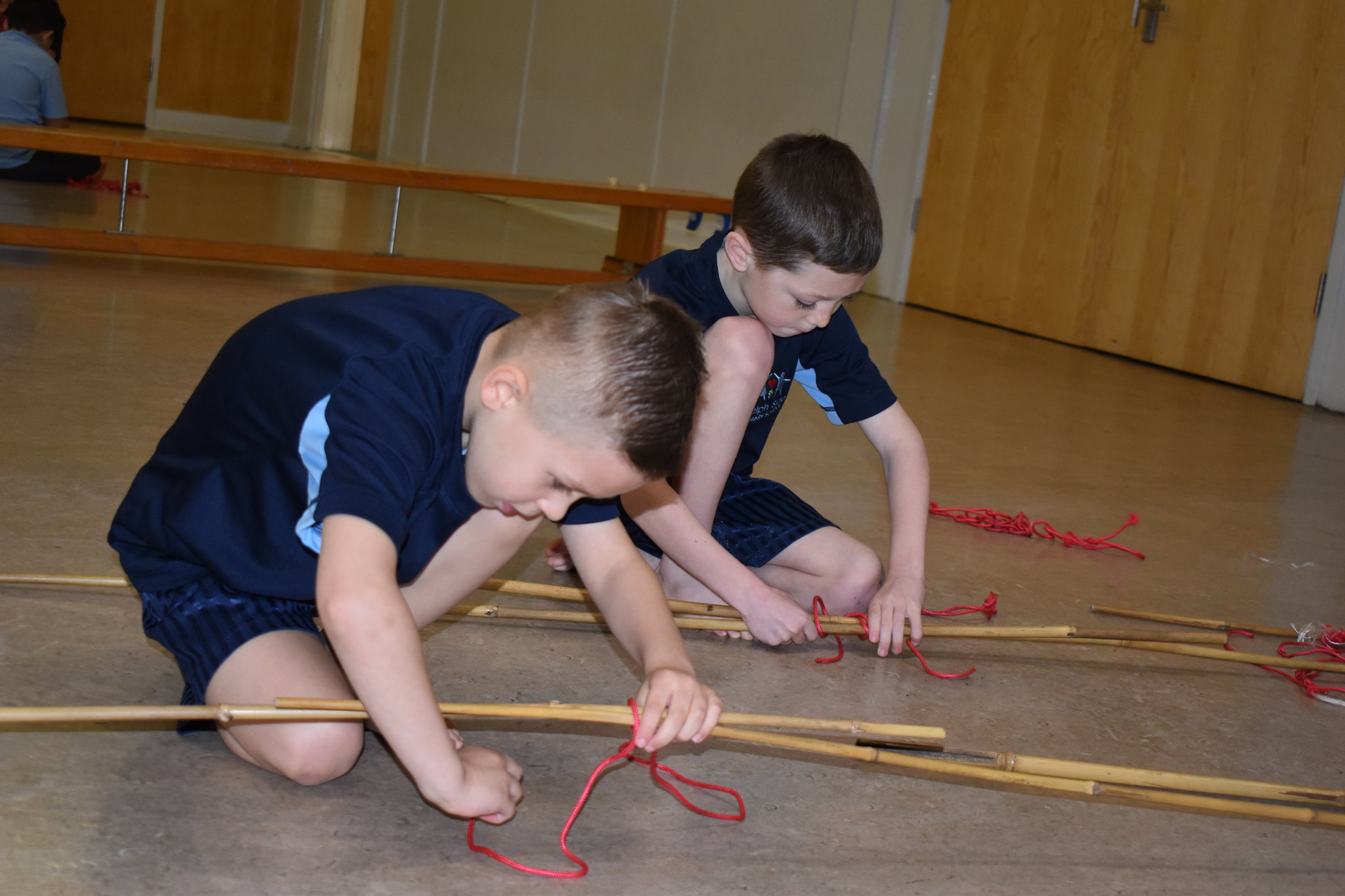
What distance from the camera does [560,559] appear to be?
1741mm

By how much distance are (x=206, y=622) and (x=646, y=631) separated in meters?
0.41

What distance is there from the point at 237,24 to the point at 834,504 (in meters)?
8.89

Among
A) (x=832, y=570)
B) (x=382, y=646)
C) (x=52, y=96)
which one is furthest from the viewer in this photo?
(x=52, y=96)

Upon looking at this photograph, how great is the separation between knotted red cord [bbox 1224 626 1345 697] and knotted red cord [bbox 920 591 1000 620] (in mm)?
297

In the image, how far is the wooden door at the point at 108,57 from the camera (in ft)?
29.2

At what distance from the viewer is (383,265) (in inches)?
157

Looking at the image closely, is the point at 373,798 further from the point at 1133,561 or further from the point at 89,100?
the point at 89,100

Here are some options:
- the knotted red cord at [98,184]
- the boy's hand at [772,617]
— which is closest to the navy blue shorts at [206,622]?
the boy's hand at [772,617]

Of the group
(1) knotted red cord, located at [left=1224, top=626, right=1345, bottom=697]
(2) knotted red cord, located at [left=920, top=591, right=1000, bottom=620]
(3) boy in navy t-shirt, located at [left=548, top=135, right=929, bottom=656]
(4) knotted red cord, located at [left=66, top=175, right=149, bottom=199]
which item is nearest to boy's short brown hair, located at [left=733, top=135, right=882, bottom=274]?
(3) boy in navy t-shirt, located at [left=548, top=135, right=929, bottom=656]

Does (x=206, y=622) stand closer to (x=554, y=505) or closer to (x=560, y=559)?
(x=554, y=505)

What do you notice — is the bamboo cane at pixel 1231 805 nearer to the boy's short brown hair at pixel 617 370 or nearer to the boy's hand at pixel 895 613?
the boy's hand at pixel 895 613

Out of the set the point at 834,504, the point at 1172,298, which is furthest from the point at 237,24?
the point at 834,504

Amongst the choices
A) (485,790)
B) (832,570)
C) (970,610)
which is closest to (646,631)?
(485,790)

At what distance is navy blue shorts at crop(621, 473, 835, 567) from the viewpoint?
1.71 metres
